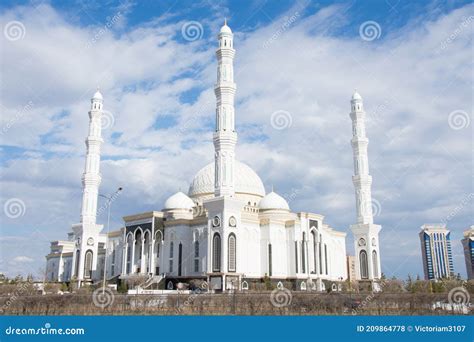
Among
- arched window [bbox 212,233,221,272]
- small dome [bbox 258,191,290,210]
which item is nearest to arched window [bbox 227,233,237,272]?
arched window [bbox 212,233,221,272]

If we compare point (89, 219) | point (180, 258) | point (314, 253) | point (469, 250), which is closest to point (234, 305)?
point (180, 258)

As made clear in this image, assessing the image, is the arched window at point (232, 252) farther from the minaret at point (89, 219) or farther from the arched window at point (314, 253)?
the minaret at point (89, 219)

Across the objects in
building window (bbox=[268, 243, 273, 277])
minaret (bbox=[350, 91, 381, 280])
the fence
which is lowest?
the fence

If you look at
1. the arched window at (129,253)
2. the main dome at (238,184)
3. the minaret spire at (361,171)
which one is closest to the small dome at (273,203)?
the main dome at (238,184)

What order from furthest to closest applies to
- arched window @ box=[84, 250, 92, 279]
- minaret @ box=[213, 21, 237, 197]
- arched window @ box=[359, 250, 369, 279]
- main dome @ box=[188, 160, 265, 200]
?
main dome @ box=[188, 160, 265, 200]
arched window @ box=[84, 250, 92, 279]
arched window @ box=[359, 250, 369, 279]
minaret @ box=[213, 21, 237, 197]

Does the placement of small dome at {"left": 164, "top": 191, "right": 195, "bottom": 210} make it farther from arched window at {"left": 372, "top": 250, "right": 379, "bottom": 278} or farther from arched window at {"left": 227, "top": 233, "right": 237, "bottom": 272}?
arched window at {"left": 372, "top": 250, "right": 379, "bottom": 278}

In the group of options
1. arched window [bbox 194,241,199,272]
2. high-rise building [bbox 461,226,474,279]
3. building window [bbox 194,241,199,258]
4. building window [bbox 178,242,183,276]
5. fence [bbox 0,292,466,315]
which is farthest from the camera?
high-rise building [bbox 461,226,474,279]

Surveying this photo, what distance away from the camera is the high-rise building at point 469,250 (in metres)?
63.6

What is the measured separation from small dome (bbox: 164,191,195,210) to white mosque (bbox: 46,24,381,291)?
4.4 inches

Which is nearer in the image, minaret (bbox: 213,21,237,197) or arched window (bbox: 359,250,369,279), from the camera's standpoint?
minaret (bbox: 213,21,237,197)

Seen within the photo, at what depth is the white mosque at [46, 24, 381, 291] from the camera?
4106cm

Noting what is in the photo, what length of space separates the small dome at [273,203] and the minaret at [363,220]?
27.8ft

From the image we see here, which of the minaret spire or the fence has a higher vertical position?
the minaret spire

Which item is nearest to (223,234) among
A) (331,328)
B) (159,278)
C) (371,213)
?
(159,278)
